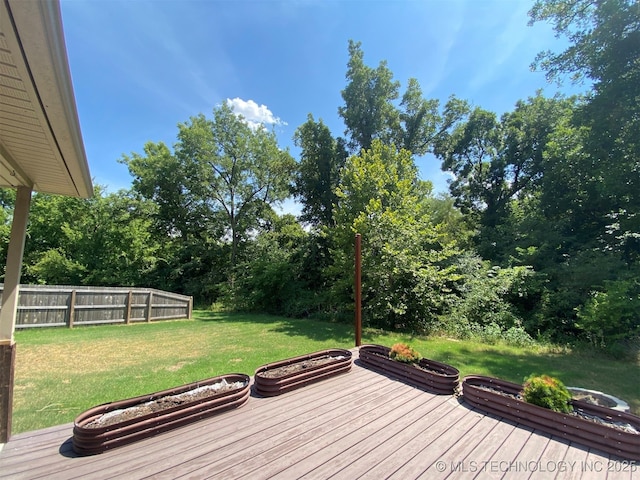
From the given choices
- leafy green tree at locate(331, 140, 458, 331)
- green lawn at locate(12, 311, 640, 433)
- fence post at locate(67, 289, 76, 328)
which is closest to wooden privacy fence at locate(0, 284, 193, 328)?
fence post at locate(67, 289, 76, 328)

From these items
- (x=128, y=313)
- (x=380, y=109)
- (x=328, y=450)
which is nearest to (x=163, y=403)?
(x=328, y=450)

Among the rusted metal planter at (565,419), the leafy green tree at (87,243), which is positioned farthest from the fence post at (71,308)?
the rusted metal planter at (565,419)

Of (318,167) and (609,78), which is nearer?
(609,78)

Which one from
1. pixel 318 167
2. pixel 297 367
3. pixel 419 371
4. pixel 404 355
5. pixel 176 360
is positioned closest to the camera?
pixel 419 371

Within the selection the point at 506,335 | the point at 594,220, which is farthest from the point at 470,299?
the point at 594,220

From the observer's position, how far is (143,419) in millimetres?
2498

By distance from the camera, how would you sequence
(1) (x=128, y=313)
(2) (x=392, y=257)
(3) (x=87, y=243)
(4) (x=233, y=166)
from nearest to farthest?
(2) (x=392, y=257) → (1) (x=128, y=313) → (3) (x=87, y=243) → (4) (x=233, y=166)

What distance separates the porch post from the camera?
240cm

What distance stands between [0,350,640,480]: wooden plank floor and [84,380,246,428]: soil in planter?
236 millimetres

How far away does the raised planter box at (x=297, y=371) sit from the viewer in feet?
11.5

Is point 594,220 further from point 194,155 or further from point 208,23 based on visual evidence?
point 194,155

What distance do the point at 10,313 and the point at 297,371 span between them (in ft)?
9.47

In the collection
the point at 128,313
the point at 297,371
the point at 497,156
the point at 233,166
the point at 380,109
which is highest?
the point at 380,109

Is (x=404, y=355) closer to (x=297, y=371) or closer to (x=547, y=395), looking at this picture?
(x=297, y=371)
